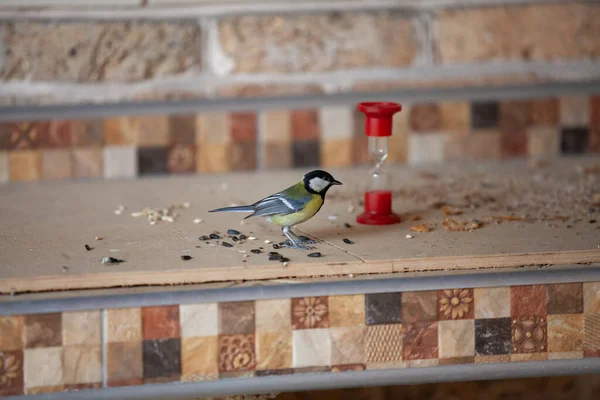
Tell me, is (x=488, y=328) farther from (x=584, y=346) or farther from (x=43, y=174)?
(x=43, y=174)

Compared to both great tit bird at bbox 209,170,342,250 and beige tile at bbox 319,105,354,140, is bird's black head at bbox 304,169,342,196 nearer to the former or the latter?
great tit bird at bbox 209,170,342,250

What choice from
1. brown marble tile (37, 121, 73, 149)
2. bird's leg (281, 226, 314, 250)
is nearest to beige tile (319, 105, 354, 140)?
brown marble tile (37, 121, 73, 149)

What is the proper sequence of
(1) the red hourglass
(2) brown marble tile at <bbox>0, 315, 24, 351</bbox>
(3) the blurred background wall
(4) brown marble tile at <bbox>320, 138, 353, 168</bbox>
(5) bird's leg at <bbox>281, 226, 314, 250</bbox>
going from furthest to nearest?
(4) brown marble tile at <bbox>320, 138, 353, 168</bbox>
(3) the blurred background wall
(1) the red hourglass
(5) bird's leg at <bbox>281, 226, 314, 250</bbox>
(2) brown marble tile at <bbox>0, 315, 24, 351</bbox>

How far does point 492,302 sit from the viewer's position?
56.6 inches

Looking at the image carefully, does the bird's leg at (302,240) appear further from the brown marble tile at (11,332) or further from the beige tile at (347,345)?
the brown marble tile at (11,332)

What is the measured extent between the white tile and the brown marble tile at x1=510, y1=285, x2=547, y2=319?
115cm

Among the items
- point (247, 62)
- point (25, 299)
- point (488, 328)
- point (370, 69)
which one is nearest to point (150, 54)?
point (247, 62)

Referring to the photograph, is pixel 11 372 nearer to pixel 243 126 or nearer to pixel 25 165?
pixel 25 165

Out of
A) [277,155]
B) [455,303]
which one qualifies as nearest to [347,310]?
[455,303]

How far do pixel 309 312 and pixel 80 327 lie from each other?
362 millimetres

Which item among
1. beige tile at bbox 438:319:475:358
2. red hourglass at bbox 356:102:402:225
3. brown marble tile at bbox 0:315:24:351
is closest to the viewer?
brown marble tile at bbox 0:315:24:351

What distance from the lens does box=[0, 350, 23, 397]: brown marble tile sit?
1.34 meters

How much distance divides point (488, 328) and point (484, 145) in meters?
1.01

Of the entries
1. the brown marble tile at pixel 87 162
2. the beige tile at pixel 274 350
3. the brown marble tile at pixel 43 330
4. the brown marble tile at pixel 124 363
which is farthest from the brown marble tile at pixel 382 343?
the brown marble tile at pixel 87 162
